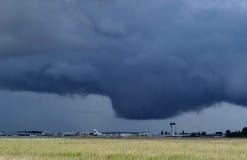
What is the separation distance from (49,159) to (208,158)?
14366 mm

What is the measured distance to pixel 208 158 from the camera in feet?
163

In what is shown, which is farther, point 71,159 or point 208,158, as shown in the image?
point 208,158

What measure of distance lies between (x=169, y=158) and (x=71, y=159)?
906 centimetres

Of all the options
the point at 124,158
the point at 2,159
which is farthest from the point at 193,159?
the point at 2,159

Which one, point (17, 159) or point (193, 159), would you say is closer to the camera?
point (17, 159)

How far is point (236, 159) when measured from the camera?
47.8 meters

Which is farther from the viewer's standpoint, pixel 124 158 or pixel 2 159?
pixel 124 158

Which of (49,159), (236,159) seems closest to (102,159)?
(49,159)

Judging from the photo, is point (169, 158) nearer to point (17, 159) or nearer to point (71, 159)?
point (71, 159)

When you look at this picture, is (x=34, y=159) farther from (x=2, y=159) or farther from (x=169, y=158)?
(x=169, y=158)

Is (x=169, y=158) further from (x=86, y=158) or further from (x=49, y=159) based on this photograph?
(x=49, y=159)

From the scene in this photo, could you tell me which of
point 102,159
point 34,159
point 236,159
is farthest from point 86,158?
point 236,159

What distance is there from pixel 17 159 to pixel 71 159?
452cm

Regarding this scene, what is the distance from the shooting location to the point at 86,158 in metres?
48.3
